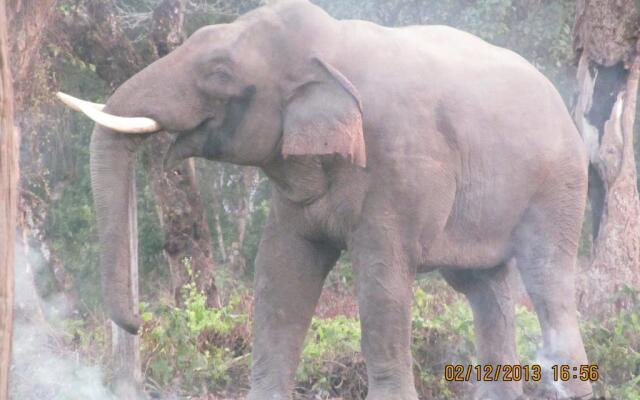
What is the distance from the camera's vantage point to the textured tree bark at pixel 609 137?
34.4ft

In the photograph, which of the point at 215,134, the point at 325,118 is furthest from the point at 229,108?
A: the point at 325,118

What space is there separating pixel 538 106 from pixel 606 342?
2.54m

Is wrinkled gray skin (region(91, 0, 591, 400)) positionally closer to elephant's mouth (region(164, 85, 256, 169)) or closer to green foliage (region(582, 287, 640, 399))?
elephant's mouth (region(164, 85, 256, 169))

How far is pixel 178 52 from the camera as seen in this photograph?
609 centimetres

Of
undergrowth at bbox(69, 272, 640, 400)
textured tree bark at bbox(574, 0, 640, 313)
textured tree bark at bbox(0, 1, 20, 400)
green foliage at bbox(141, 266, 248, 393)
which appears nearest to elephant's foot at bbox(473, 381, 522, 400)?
undergrowth at bbox(69, 272, 640, 400)

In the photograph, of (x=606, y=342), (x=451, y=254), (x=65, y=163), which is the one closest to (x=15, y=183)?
(x=451, y=254)

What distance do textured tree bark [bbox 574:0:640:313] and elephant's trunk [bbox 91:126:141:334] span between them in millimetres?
5617

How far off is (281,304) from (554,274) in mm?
1466

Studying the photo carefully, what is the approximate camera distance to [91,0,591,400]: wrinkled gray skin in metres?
5.94

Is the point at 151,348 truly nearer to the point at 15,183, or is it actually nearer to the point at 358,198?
the point at 358,198

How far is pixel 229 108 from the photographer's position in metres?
6.09

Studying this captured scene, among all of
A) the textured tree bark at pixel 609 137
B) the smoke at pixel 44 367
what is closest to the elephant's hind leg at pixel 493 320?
the smoke at pixel 44 367

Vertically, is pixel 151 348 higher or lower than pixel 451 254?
lower

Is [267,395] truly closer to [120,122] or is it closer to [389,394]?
[389,394]
